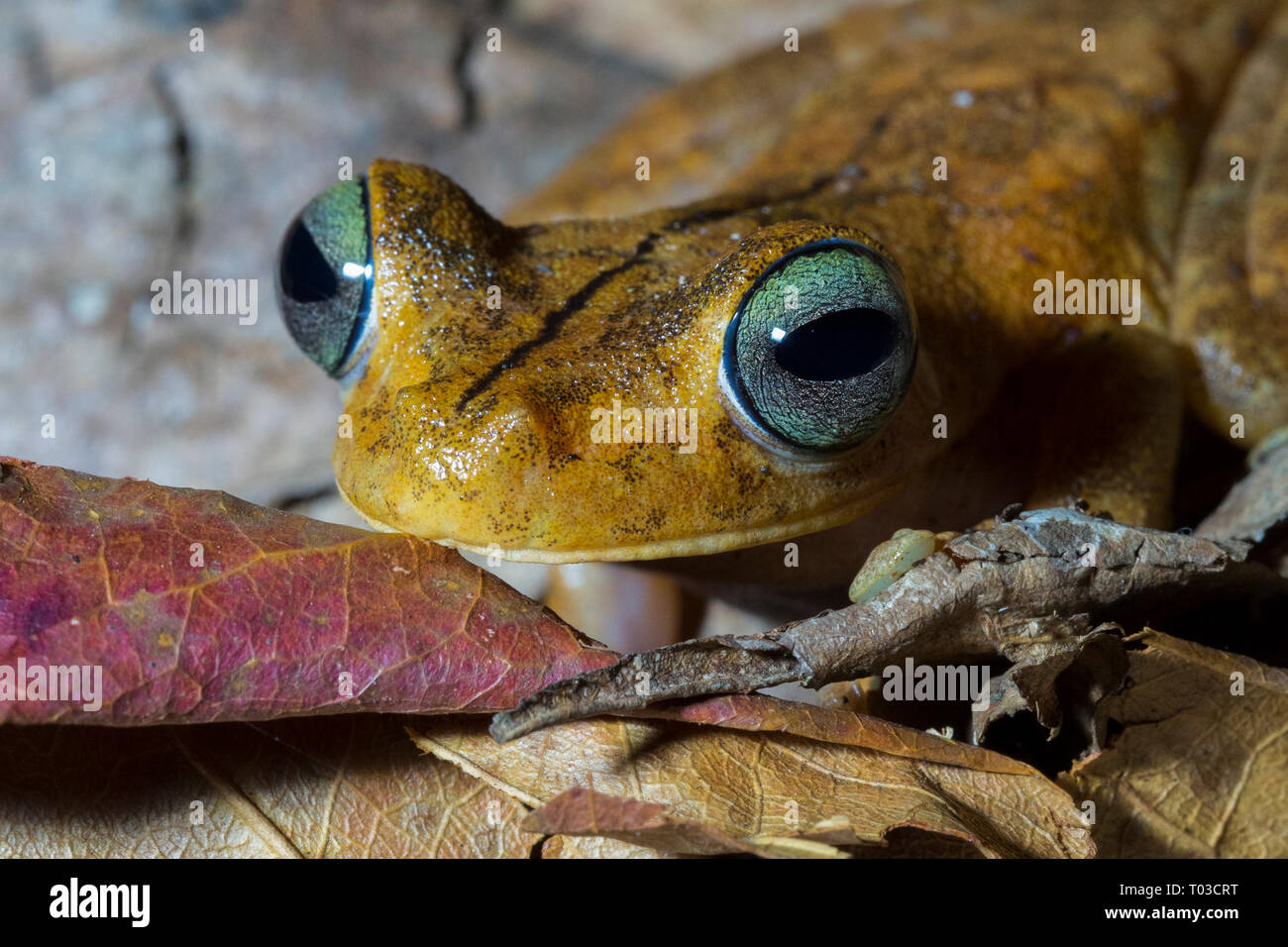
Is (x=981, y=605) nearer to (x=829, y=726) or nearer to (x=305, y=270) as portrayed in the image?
(x=829, y=726)

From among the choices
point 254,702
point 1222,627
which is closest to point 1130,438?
point 1222,627

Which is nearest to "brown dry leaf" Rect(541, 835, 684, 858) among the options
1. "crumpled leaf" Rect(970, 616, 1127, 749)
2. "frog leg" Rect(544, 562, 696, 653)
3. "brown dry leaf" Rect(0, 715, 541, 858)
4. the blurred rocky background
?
"brown dry leaf" Rect(0, 715, 541, 858)

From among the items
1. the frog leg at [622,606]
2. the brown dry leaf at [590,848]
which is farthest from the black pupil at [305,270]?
the brown dry leaf at [590,848]

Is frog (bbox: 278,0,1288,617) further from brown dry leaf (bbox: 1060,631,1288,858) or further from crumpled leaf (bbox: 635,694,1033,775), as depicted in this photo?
brown dry leaf (bbox: 1060,631,1288,858)

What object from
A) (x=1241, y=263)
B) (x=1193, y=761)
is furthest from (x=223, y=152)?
(x=1193, y=761)

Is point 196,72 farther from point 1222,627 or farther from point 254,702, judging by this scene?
point 1222,627
